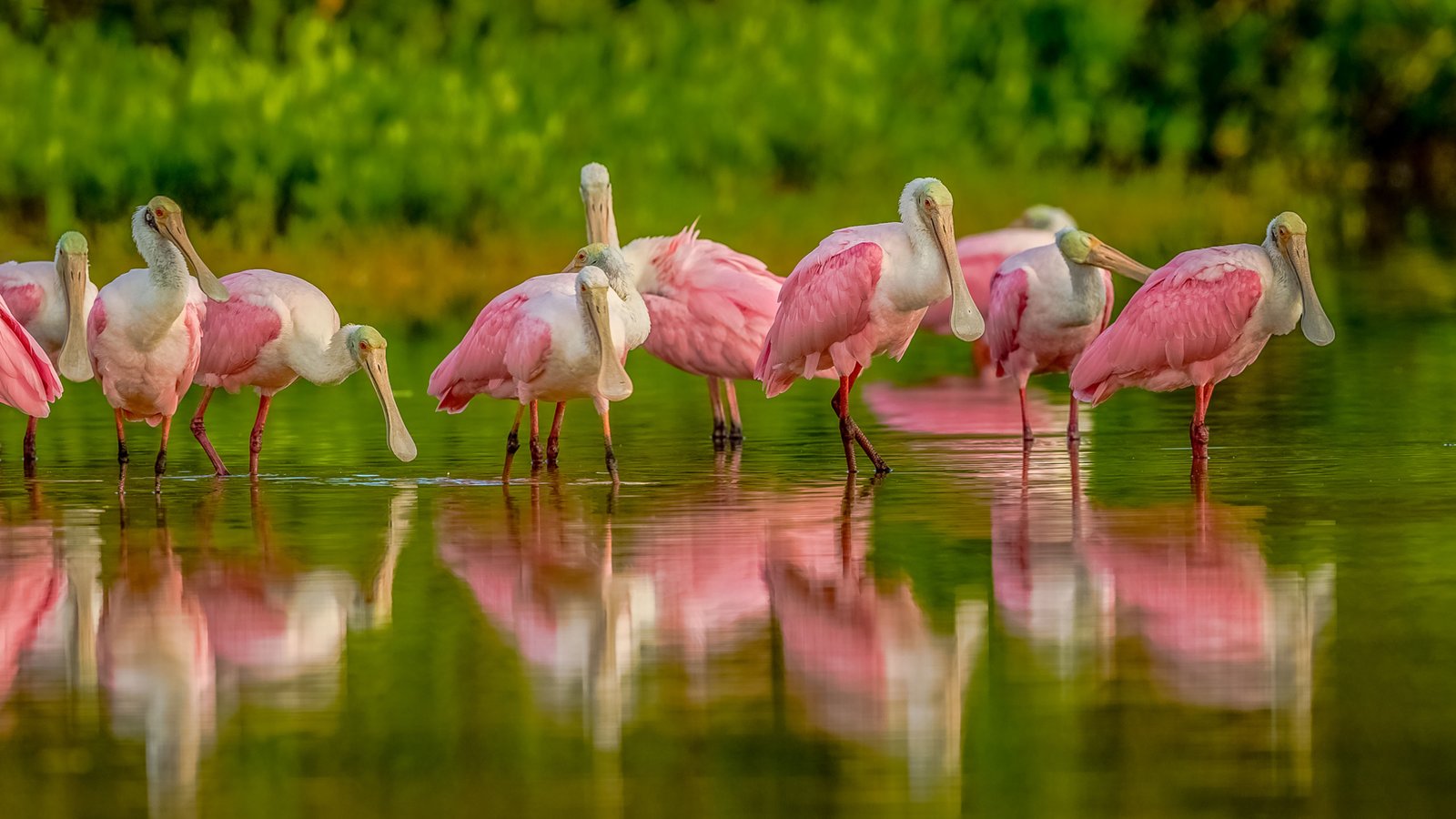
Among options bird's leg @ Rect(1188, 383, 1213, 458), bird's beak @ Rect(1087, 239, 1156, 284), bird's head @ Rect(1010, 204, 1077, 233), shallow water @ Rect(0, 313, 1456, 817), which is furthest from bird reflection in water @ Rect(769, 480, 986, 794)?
bird's head @ Rect(1010, 204, 1077, 233)

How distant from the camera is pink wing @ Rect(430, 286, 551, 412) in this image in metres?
11.5

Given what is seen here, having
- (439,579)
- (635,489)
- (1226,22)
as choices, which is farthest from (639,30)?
(439,579)

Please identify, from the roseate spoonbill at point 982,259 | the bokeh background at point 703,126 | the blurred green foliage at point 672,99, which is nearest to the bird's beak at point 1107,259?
the roseate spoonbill at point 982,259

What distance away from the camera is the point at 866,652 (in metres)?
7.36

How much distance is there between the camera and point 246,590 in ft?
27.7

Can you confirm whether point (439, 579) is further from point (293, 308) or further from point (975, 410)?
point (975, 410)

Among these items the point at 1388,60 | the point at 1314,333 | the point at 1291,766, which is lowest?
the point at 1291,766

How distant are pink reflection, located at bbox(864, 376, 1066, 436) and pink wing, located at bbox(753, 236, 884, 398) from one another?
3.26 ft

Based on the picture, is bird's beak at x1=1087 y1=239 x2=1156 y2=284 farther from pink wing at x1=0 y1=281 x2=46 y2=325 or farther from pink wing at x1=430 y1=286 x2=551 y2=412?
pink wing at x1=0 y1=281 x2=46 y2=325

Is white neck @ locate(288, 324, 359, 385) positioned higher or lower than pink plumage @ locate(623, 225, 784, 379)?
lower

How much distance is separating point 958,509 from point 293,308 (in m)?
3.45

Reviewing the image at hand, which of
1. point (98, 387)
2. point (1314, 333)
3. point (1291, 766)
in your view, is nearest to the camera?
point (1291, 766)

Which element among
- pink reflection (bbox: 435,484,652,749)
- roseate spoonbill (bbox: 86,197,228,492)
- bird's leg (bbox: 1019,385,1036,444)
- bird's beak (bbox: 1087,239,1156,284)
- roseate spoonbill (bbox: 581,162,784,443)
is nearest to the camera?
pink reflection (bbox: 435,484,652,749)

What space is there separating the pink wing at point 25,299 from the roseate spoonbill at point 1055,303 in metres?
4.39
